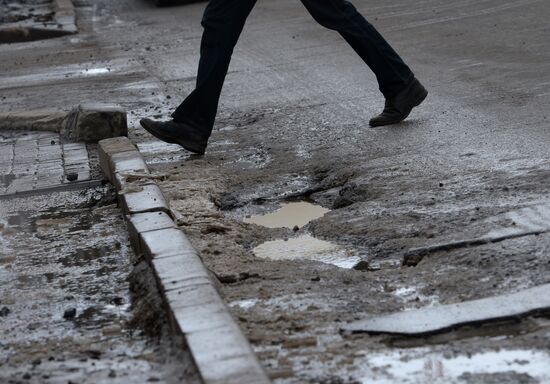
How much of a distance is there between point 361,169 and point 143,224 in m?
1.49

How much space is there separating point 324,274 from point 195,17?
11758 millimetres

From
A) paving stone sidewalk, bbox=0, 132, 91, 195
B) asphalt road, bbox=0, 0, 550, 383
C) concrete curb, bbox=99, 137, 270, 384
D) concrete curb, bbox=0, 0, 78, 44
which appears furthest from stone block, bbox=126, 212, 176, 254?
concrete curb, bbox=0, 0, 78, 44

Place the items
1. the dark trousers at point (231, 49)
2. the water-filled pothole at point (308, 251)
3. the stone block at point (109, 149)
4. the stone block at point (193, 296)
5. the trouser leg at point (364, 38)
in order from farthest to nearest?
the trouser leg at point (364, 38) < the dark trousers at point (231, 49) < the stone block at point (109, 149) < the water-filled pothole at point (308, 251) < the stone block at point (193, 296)

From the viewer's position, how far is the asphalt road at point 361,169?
12.0 ft

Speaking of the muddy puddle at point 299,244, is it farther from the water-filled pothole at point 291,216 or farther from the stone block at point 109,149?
the stone block at point 109,149

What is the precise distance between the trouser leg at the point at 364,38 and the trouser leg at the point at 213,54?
488 millimetres

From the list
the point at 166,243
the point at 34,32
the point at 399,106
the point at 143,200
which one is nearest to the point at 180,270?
the point at 166,243

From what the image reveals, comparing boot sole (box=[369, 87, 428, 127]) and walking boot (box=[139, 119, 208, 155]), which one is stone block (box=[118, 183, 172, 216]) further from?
boot sole (box=[369, 87, 428, 127])

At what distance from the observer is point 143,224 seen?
488 cm

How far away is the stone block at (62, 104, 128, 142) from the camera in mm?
7336

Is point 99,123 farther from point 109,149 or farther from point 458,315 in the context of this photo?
point 458,315

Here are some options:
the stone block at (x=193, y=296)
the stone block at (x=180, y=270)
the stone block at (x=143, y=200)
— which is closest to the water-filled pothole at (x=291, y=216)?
the stone block at (x=143, y=200)

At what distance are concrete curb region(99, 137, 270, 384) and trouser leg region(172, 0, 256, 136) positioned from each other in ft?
2.92

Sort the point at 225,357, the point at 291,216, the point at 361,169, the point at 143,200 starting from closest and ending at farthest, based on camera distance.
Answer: the point at 225,357 → the point at 143,200 → the point at 291,216 → the point at 361,169
